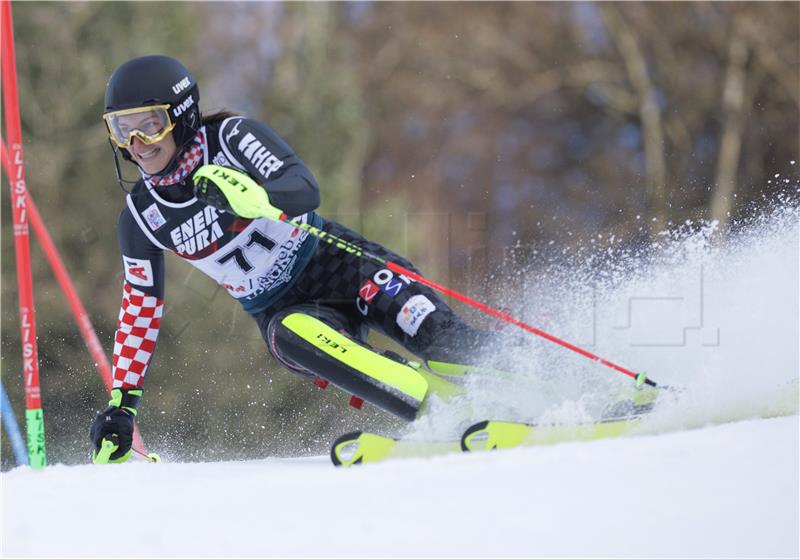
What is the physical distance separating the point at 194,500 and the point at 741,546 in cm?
127

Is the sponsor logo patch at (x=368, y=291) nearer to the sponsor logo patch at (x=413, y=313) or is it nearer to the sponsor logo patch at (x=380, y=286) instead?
the sponsor logo patch at (x=380, y=286)

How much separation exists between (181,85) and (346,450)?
4.35 ft

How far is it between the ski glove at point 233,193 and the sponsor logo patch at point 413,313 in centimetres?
61

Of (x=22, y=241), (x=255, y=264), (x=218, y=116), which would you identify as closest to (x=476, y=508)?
(x=255, y=264)

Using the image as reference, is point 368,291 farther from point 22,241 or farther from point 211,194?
point 22,241

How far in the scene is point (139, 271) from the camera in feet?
12.2

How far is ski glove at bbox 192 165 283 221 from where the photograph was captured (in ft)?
10.2

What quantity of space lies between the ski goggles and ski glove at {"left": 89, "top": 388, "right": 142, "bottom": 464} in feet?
3.15

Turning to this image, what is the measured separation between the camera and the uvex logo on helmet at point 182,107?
338 centimetres

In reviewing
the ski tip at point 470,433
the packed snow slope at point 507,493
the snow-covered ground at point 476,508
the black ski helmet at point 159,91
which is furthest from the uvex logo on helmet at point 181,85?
the ski tip at point 470,433

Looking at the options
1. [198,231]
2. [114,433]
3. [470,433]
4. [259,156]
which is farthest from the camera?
[114,433]

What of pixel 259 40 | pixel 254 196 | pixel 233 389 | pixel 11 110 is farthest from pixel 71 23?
pixel 259 40

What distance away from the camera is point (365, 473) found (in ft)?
8.82

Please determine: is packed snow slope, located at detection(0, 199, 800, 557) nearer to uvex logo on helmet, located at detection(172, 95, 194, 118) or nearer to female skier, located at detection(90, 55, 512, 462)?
female skier, located at detection(90, 55, 512, 462)
